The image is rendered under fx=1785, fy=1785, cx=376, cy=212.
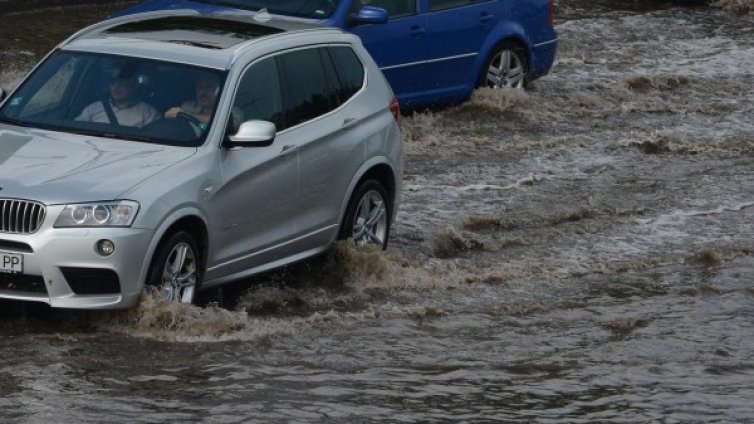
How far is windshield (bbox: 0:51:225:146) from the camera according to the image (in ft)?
32.4

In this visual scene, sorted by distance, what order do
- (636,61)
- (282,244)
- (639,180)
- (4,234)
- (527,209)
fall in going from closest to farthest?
(4,234), (282,244), (527,209), (639,180), (636,61)

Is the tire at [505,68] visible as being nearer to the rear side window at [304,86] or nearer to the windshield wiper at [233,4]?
the windshield wiper at [233,4]

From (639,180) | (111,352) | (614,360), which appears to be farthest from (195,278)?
(639,180)

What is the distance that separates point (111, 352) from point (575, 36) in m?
13.7

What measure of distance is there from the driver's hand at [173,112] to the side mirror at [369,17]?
17.6 feet

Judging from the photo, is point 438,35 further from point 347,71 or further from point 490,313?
point 490,313

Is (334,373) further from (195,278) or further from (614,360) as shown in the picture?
(614,360)

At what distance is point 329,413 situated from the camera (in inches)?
329

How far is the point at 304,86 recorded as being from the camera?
10.8 m

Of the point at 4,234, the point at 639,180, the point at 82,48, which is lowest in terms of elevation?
the point at 639,180

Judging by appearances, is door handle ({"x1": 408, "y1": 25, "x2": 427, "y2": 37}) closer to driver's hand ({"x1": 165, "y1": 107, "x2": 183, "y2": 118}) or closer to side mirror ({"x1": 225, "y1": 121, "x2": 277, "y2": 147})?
driver's hand ({"x1": 165, "y1": 107, "x2": 183, "y2": 118})

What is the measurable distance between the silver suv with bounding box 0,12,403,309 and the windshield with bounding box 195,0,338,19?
362 cm

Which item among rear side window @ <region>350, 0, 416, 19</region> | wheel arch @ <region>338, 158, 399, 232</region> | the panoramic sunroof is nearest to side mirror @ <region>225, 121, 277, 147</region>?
the panoramic sunroof

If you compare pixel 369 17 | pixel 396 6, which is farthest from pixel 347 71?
pixel 396 6
